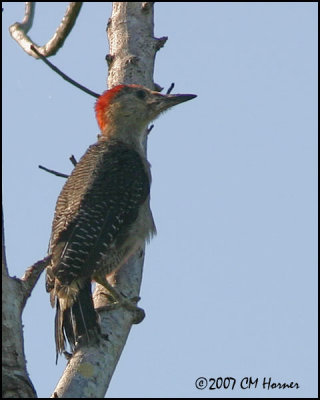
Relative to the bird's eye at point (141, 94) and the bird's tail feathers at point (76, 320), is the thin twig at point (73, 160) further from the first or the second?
the bird's tail feathers at point (76, 320)

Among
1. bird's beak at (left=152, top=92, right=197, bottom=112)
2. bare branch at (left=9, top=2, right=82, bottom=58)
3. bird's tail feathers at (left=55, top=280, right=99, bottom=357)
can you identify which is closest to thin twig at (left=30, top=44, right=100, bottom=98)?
bare branch at (left=9, top=2, right=82, bottom=58)

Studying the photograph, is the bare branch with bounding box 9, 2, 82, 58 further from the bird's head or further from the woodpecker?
the bird's head

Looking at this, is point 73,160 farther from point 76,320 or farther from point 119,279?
point 76,320

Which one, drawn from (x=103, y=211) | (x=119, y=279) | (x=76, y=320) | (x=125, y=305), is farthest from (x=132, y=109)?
(x=76, y=320)

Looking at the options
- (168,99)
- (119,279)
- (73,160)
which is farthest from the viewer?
(168,99)

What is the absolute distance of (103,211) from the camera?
7.54 m

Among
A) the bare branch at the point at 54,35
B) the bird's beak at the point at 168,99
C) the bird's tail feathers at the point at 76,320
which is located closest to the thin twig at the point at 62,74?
the bare branch at the point at 54,35

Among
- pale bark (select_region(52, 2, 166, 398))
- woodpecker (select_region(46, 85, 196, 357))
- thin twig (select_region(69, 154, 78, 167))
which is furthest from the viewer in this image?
thin twig (select_region(69, 154, 78, 167))

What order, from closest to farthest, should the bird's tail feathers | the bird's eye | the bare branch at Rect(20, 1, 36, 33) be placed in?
the bird's tail feathers, the bare branch at Rect(20, 1, 36, 33), the bird's eye

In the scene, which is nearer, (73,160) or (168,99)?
(73,160)

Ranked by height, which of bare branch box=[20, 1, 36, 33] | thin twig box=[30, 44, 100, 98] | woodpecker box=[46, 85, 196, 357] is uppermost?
bare branch box=[20, 1, 36, 33]

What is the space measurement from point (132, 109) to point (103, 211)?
1.92m

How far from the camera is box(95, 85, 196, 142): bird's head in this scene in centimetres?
896

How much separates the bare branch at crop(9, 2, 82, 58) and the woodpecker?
3.95 ft
